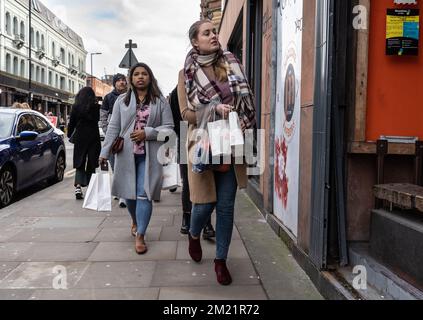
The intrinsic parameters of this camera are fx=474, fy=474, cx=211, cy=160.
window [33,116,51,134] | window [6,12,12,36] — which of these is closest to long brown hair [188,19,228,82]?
window [33,116,51,134]

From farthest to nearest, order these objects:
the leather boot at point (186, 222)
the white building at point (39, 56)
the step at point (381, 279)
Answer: the white building at point (39, 56) → the leather boot at point (186, 222) → the step at point (381, 279)

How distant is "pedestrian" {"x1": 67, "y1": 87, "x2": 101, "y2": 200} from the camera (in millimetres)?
7581

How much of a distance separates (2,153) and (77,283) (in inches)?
157

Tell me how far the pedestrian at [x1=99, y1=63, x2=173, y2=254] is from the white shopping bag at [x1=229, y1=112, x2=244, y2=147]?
1389mm

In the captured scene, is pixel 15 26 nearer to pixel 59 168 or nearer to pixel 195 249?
pixel 59 168

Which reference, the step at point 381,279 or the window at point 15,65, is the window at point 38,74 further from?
the step at point 381,279

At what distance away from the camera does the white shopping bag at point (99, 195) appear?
4.73 meters

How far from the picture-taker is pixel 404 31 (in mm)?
3508

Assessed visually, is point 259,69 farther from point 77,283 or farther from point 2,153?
point 77,283

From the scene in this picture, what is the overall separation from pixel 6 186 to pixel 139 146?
11.4 ft

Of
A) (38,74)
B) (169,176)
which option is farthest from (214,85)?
(38,74)

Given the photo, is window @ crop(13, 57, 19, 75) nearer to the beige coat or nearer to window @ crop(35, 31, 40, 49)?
window @ crop(35, 31, 40, 49)

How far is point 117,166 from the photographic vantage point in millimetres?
4691

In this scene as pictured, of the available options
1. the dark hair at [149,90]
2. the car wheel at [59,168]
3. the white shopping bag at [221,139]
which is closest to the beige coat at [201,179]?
the white shopping bag at [221,139]
